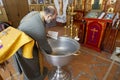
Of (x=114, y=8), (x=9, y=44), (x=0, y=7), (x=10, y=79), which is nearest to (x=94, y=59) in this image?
(x=114, y=8)

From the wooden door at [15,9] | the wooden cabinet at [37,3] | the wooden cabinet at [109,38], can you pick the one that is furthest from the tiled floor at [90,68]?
the wooden cabinet at [37,3]

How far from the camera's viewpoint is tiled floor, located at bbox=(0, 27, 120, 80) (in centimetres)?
178

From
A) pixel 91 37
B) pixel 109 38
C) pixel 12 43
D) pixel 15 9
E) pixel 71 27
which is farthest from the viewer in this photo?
pixel 15 9

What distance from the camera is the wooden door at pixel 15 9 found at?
2.72 metres

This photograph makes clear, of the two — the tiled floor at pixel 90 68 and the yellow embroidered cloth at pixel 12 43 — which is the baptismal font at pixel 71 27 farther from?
the yellow embroidered cloth at pixel 12 43

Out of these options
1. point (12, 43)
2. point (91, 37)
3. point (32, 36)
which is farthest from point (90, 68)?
point (12, 43)

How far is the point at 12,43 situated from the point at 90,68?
4.57 ft

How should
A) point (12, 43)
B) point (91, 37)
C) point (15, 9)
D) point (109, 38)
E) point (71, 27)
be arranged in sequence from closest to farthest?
point (12, 43)
point (71, 27)
point (109, 38)
point (91, 37)
point (15, 9)

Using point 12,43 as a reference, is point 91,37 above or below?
below

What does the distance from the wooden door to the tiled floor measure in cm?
Result: 135

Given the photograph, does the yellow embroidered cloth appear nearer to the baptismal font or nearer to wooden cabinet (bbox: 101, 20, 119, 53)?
the baptismal font

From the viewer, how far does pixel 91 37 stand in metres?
2.32

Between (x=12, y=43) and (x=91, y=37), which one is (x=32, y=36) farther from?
(x=91, y=37)

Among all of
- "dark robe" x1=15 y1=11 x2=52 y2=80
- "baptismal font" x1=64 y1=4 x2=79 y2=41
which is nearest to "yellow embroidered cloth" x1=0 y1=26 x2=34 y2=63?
"dark robe" x1=15 y1=11 x2=52 y2=80
